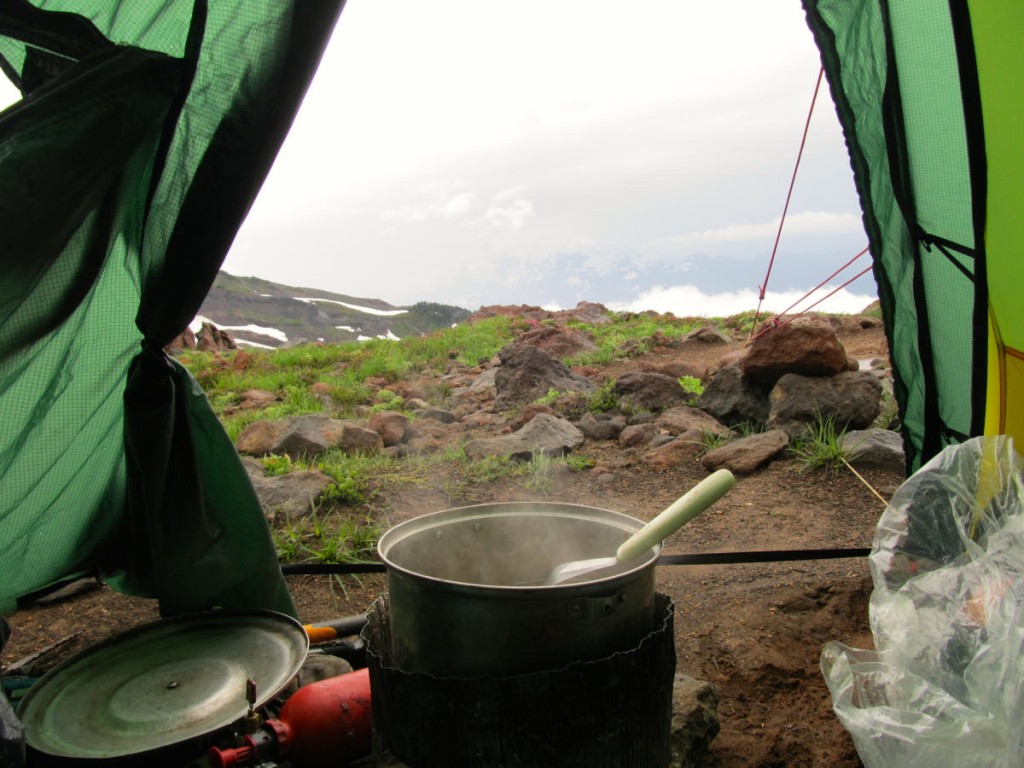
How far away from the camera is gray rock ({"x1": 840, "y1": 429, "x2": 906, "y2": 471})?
4289 mm

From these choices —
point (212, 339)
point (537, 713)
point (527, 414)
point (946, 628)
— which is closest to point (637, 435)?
point (527, 414)

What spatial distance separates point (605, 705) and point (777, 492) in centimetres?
299

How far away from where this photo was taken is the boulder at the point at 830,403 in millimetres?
4750

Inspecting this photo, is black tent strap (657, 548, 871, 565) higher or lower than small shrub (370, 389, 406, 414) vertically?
lower

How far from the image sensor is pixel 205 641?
2.29m

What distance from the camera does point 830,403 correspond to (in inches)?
187

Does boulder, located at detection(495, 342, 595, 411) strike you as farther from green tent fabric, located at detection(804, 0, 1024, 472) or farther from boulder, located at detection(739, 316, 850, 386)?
green tent fabric, located at detection(804, 0, 1024, 472)

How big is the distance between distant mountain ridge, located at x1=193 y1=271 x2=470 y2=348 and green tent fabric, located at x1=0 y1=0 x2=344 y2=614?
964 inches

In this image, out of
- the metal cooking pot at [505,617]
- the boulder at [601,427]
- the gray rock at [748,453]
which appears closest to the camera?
the metal cooking pot at [505,617]

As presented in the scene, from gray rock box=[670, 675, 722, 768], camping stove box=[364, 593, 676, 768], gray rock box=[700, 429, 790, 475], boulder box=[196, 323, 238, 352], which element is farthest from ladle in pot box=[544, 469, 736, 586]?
boulder box=[196, 323, 238, 352]

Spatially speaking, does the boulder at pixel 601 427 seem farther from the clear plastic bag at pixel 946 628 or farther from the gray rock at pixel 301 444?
the clear plastic bag at pixel 946 628

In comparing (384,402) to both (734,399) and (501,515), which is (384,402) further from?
(501,515)

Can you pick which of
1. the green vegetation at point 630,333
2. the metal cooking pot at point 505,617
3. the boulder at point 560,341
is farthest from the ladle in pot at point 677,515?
the boulder at point 560,341

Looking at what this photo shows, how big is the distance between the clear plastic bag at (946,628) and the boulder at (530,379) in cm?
436
